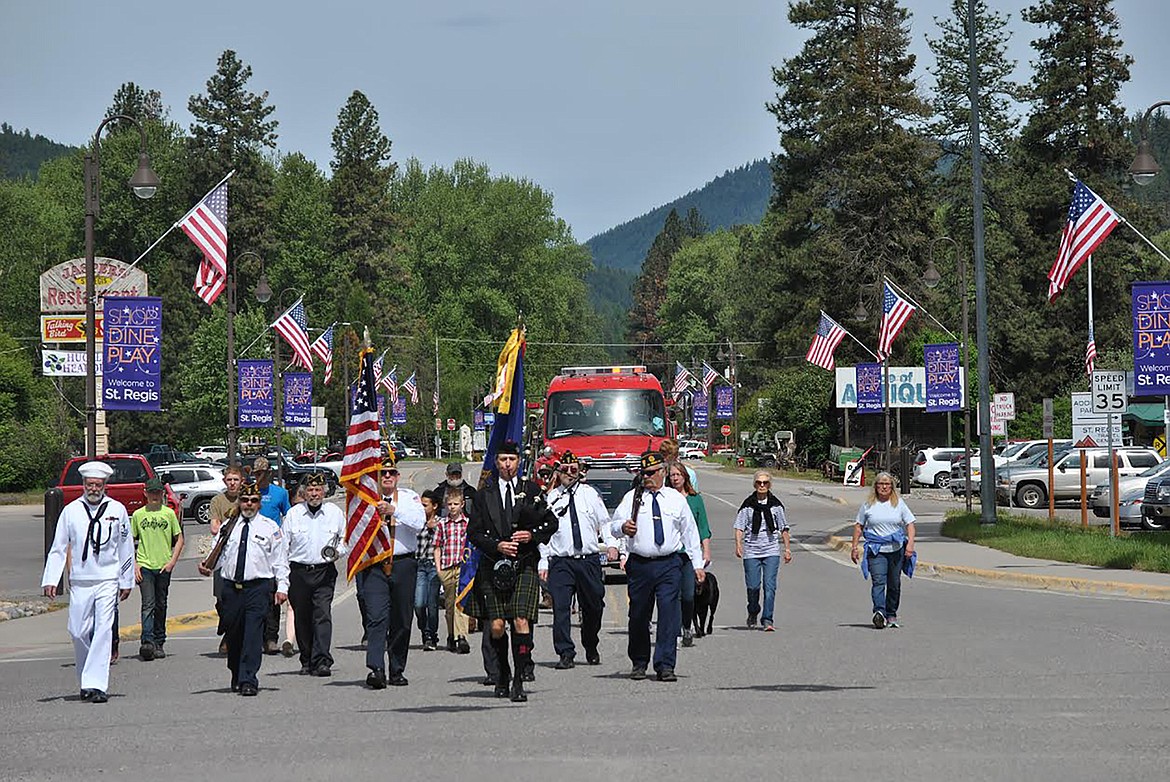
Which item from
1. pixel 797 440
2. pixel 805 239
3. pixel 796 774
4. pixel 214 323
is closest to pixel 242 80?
pixel 214 323

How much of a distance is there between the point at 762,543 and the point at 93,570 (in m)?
7.21

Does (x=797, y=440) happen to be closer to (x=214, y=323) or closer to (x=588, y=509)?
(x=214, y=323)

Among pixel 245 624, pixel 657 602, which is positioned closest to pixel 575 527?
pixel 657 602

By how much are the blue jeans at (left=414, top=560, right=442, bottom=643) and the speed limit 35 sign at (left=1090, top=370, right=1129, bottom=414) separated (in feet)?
61.3

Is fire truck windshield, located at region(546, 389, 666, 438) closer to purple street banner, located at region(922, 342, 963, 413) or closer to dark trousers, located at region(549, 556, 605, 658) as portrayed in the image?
dark trousers, located at region(549, 556, 605, 658)

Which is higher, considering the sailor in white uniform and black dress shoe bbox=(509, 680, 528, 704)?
the sailor in white uniform

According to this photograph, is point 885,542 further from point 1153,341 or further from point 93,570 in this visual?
point 1153,341

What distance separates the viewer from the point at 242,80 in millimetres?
103375

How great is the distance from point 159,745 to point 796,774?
4.15m

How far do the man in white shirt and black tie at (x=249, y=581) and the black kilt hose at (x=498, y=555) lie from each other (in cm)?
199

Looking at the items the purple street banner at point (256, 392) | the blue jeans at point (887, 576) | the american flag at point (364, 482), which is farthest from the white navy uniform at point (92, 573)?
the purple street banner at point (256, 392)

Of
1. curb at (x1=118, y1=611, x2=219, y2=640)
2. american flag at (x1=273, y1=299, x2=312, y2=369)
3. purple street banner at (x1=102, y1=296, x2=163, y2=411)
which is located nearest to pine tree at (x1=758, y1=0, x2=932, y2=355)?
american flag at (x1=273, y1=299, x2=312, y2=369)

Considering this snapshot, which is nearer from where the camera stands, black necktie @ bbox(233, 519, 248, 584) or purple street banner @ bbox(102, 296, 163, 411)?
black necktie @ bbox(233, 519, 248, 584)

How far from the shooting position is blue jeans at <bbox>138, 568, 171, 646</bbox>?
50.8 feet
